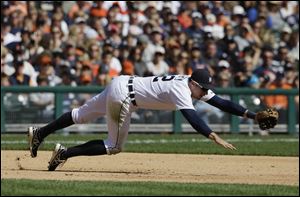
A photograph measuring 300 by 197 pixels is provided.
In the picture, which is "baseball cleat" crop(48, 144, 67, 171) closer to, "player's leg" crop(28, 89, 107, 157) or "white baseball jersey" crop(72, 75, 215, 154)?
"player's leg" crop(28, 89, 107, 157)

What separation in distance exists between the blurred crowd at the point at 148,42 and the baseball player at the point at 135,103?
301 inches

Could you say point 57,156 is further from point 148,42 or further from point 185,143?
point 148,42

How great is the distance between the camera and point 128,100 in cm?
1057

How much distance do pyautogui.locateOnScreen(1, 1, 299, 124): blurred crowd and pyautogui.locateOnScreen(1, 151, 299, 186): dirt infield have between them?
4.83 m

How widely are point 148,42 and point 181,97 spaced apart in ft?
31.2

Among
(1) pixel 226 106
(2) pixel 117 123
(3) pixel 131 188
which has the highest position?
(1) pixel 226 106

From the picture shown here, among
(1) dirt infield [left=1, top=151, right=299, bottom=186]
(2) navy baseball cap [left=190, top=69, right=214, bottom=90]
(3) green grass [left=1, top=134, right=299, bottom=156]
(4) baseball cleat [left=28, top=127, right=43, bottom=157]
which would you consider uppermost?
(2) navy baseball cap [left=190, top=69, right=214, bottom=90]

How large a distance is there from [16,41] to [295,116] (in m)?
5.96

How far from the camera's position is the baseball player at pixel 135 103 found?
33.5 ft

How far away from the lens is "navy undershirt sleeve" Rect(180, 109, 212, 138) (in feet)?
32.5

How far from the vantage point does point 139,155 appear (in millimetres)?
14172

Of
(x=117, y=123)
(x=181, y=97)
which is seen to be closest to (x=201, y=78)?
(x=181, y=97)

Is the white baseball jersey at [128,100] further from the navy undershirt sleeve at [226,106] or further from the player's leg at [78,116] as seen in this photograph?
the navy undershirt sleeve at [226,106]

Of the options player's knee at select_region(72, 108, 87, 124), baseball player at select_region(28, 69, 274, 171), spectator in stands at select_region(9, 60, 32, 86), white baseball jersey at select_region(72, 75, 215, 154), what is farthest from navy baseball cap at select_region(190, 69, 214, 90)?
spectator in stands at select_region(9, 60, 32, 86)
